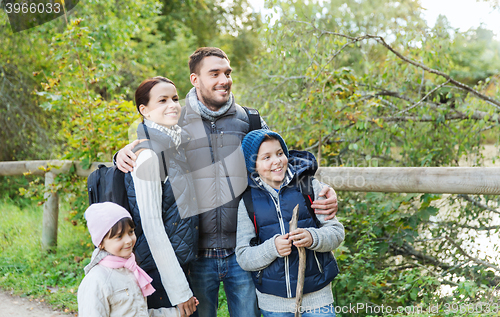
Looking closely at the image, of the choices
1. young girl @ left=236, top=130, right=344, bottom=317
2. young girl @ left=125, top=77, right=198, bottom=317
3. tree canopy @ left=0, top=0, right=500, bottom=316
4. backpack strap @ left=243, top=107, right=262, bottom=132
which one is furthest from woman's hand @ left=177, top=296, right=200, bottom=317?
tree canopy @ left=0, top=0, right=500, bottom=316

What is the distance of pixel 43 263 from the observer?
4422 mm

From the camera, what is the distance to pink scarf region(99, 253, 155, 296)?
185 cm

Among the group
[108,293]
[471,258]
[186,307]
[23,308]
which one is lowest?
[23,308]

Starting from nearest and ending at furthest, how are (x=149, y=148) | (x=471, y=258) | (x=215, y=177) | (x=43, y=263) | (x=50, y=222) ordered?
(x=149, y=148)
(x=215, y=177)
(x=471, y=258)
(x=43, y=263)
(x=50, y=222)

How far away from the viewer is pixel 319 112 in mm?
4180

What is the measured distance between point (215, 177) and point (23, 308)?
2.69 meters

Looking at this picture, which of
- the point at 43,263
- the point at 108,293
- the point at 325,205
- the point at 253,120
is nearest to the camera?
the point at 108,293

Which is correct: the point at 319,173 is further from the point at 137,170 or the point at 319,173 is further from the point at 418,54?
the point at 418,54

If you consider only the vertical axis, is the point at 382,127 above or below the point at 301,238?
above

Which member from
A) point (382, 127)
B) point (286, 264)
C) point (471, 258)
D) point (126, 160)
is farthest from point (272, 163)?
point (382, 127)

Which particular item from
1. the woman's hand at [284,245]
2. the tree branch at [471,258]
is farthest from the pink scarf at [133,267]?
the tree branch at [471,258]

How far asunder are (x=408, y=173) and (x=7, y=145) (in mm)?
8452

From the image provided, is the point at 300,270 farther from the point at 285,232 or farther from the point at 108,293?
the point at 108,293

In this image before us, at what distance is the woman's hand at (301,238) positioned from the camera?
1.87 meters
